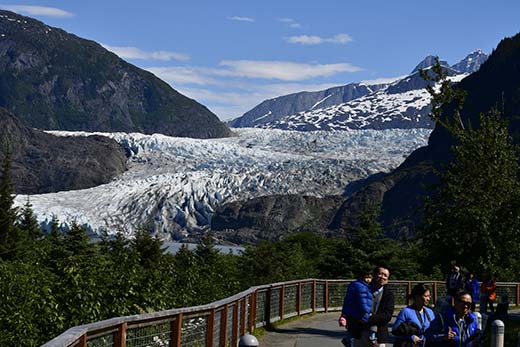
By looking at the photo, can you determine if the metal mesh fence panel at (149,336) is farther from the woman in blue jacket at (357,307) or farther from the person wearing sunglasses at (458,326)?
the person wearing sunglasses at (458,326)

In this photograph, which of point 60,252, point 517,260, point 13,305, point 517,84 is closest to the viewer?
point 13,305

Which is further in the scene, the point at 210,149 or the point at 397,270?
the point at 210,149

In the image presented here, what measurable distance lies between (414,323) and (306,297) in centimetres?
1846

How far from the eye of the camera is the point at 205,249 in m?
64.6

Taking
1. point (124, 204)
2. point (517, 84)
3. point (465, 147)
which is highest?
point (517, 84)

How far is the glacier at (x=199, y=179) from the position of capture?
154 metres

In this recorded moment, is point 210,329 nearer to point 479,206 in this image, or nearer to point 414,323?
point 414,323

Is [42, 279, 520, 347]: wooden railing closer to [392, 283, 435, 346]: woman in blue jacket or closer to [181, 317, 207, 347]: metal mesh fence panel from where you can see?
[181, 317, 207, 347]: metal mesh fence panel

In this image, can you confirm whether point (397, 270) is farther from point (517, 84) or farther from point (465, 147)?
point (517, 84)

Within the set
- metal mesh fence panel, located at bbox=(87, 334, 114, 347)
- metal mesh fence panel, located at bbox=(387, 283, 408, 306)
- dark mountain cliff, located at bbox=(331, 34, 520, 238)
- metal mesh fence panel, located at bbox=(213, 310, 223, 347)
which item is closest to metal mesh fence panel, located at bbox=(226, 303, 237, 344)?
metal mesh fence panel, located at bbox=(213, 310, 223, 347)

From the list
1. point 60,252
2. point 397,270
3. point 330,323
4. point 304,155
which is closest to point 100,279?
point 330,323

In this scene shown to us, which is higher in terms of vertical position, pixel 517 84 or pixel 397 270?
pixel 517 84

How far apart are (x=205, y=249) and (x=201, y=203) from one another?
95.8 metres

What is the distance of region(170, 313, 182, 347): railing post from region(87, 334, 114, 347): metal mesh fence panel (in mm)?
2636
